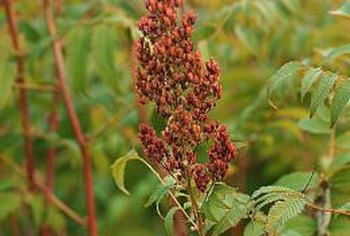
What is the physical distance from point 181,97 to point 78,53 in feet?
3.03

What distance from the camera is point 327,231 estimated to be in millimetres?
1565

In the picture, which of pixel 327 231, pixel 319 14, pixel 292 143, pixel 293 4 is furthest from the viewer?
pixel 319 14

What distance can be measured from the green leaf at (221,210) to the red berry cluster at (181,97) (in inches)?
1.4

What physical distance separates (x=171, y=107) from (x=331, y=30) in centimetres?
132

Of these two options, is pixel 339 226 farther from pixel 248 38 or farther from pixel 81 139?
pixel 248 38

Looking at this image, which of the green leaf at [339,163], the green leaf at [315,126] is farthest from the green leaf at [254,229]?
the green leaf at [315,126]

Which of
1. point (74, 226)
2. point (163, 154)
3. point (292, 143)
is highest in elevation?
point (163, 154)

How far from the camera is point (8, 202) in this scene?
2.32 m

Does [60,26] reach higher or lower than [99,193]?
higher

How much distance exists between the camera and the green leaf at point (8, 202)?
2.30 metres

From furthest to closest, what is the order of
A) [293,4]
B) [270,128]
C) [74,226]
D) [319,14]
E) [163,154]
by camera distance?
[74,226]
[319,14]
[270,128]
[293,4]
[163,154]

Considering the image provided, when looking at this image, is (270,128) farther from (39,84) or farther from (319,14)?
(319,14)

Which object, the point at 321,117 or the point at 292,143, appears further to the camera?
the point at 292,143

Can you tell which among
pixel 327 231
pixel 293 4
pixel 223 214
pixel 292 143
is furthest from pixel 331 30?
pixel 223 214
